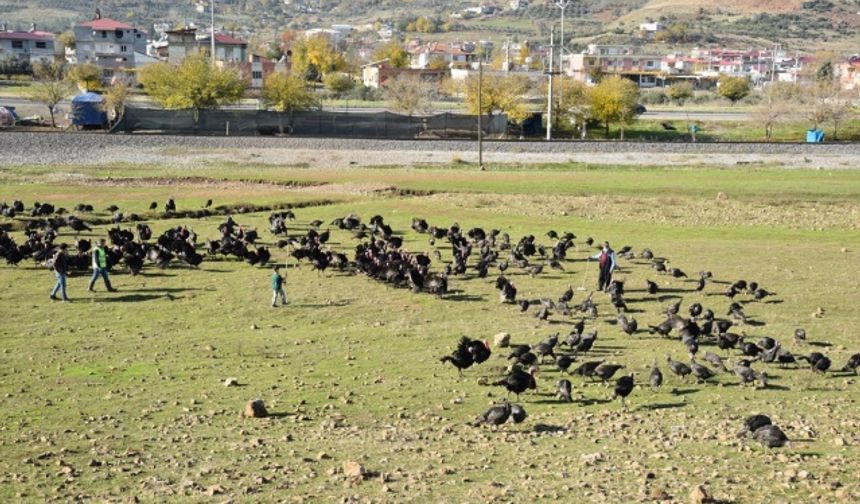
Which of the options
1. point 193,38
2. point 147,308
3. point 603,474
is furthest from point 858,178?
point 193,38

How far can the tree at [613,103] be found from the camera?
3538 inches

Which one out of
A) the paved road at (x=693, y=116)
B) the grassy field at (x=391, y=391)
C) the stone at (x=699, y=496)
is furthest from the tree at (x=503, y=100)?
the stone at (x=699, y=496)

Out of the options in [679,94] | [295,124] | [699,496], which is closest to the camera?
[699,496]

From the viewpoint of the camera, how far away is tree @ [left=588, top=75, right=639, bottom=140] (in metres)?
89.9

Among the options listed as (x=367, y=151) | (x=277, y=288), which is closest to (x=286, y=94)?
(x=367, y=151)

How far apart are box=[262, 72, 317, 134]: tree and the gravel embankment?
15.1 metres

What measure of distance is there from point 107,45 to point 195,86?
61.0m

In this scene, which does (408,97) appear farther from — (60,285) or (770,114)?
(60,285)

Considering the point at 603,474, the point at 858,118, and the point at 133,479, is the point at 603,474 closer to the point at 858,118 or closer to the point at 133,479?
the point at 133,479

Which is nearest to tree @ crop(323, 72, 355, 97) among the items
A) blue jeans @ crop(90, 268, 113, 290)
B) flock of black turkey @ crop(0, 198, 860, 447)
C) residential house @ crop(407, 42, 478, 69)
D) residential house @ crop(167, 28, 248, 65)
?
residential house @ crop(167, 28, 248, 65)

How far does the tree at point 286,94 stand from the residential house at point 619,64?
239ft

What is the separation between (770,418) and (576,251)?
1868 centimetres

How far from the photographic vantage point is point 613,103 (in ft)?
295

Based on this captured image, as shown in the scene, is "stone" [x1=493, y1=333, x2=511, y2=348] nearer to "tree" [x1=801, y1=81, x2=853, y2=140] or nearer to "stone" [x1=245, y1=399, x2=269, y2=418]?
"stone" [x1=245, y1=399, x2=269, y2=418]
